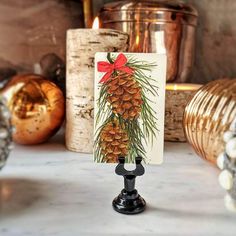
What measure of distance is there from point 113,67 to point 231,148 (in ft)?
0.64

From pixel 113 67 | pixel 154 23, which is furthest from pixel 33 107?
pixel 154 23

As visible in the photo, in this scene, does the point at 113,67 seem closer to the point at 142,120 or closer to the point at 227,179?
the point at 142,120

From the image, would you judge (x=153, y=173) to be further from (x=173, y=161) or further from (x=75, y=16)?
(x=75, y=16)

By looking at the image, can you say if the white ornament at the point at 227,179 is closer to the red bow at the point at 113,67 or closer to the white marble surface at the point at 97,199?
the white marble surface at the point at 97,199

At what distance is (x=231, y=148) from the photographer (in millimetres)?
358

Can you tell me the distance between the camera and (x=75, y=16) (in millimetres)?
829

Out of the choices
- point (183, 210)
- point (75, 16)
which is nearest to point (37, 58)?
point (75, 16)

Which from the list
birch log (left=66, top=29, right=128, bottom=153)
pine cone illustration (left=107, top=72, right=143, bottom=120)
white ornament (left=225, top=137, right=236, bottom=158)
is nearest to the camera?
white ornament (left=225, top=137, right=236, bottom=158)

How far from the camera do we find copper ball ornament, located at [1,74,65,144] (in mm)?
621

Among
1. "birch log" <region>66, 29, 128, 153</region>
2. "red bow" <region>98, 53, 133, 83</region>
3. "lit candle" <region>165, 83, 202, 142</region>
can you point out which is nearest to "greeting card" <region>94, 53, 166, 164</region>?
"red bow" <region>98, 53, 133, 83</region>

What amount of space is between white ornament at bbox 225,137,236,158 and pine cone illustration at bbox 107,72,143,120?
5.3 inches

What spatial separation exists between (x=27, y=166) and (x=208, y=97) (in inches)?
11.5

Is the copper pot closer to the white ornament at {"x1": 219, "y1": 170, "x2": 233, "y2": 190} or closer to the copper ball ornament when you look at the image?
the copper ball ornament

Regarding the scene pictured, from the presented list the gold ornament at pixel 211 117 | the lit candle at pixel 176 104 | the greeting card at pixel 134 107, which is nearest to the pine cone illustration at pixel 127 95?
the greeting card at pixel 134 107
